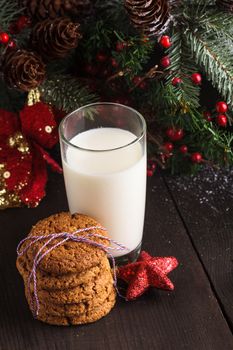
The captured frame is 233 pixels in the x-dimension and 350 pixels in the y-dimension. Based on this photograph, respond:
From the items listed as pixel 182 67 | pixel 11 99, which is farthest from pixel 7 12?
pixel 182 67

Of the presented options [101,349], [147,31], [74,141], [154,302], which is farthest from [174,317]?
[147,31]

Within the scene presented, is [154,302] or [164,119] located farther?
[164,119]

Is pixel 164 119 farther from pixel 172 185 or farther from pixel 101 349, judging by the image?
pixel 101 349

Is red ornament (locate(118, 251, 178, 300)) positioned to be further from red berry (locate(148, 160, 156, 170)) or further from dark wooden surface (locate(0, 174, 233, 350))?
red berry (locate(148, 160, 156, 170))

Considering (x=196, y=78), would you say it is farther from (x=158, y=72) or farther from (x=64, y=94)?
(x=64, y=94)

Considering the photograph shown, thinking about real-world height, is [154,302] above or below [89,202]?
below

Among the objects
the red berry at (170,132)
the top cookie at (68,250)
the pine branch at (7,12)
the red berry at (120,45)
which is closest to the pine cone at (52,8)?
the pine branch at (7,12)
